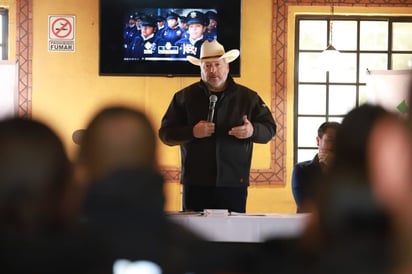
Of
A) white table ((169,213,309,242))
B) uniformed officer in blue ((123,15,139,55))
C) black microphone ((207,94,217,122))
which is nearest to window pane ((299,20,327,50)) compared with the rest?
uniformed officer in blue ((123,15,139,55))

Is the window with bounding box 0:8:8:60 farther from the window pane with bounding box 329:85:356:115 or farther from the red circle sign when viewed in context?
the window pane with bounding box 329:85:356:115

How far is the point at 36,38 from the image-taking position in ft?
15.7

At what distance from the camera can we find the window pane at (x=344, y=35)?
479cm

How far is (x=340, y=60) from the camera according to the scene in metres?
4.82

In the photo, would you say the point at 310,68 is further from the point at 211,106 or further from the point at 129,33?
the point at 211,106

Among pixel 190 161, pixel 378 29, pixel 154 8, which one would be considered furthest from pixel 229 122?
pixel 378 29

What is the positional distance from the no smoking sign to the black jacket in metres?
1.90

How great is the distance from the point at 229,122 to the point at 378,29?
220 cm

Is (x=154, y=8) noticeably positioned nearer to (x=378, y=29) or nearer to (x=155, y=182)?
(x=378, y=29)

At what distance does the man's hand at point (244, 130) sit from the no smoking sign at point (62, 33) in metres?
2.24

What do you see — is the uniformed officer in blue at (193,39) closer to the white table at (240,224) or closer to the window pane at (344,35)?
the window pane at (344,35)

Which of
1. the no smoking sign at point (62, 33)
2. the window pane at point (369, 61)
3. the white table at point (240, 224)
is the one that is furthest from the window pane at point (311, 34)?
the white table at point (240, 224)

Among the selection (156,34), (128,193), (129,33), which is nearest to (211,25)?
(156,34)

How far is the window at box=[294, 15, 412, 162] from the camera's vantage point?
4789 mm
